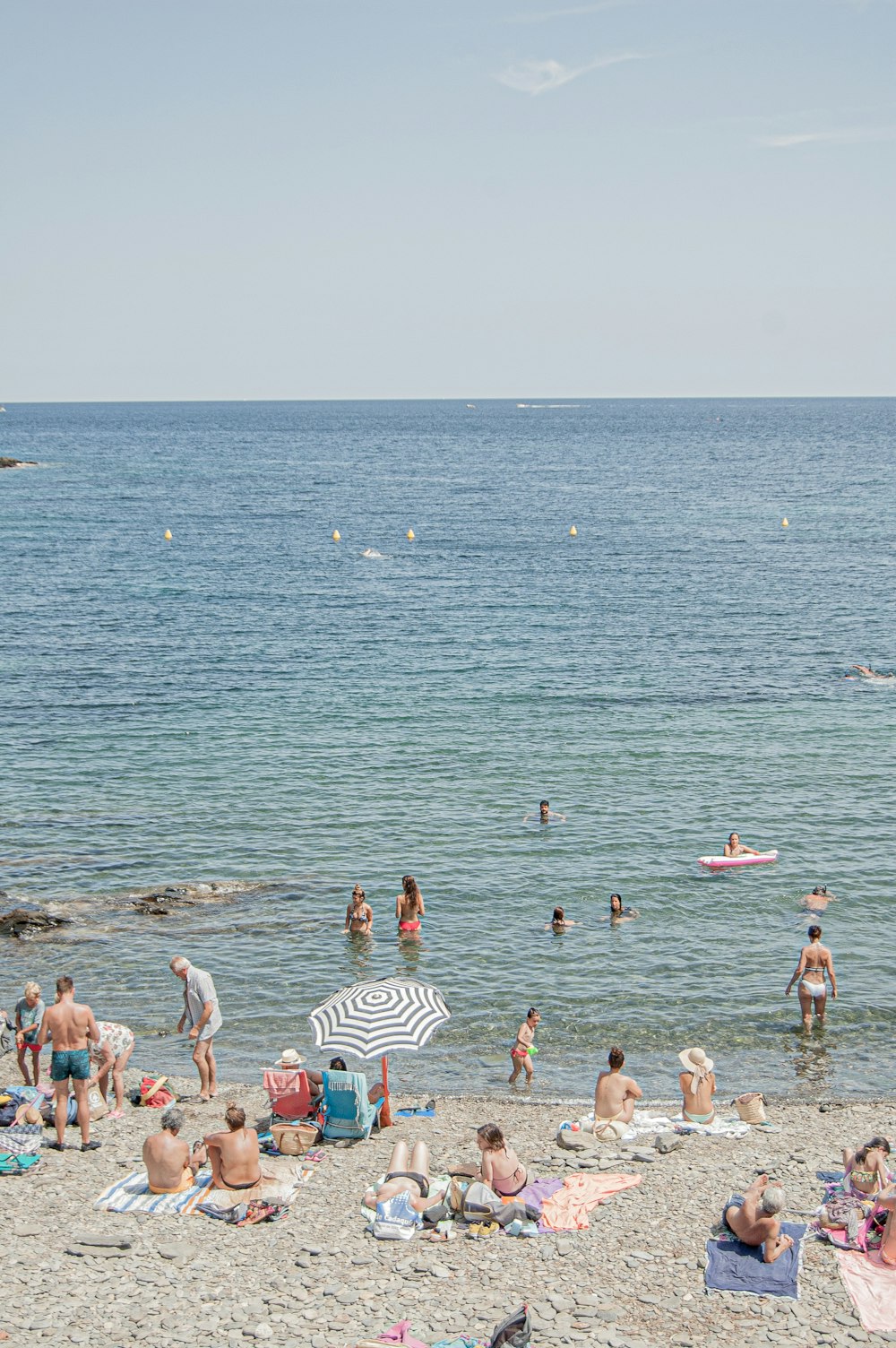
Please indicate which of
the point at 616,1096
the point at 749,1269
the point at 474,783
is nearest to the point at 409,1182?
the point at 616,1096

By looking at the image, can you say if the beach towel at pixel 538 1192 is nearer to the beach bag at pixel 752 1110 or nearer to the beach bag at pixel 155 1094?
the beach bag at pixel 752 1110

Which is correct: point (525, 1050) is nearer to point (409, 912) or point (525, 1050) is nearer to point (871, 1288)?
point (409, 912)

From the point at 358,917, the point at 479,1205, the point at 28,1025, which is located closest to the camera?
the point at 479,1205

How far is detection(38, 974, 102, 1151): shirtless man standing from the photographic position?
16.1 metres

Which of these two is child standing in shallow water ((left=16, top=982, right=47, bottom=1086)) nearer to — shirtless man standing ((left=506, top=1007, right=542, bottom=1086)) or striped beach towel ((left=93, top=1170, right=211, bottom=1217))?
striped beach towel ((left=93, top=1170, right=211, bottom=1217))

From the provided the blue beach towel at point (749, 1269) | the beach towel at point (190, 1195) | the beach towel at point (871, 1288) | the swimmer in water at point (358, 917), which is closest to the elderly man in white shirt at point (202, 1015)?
the beach towel at point (190, 1195)

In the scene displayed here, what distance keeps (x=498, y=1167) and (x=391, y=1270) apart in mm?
1932

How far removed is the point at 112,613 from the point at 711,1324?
4984cm

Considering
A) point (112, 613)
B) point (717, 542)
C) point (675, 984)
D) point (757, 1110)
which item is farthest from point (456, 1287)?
point (717, 542)

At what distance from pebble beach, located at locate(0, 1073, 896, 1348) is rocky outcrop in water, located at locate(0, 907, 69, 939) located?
392 inches

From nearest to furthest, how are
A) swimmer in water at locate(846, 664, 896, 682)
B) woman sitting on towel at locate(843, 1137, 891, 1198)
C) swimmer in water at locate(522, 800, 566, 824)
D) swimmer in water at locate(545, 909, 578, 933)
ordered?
1. woman sitting on towel at locate(843, 1137, 891, 1198)
2. swimmer in water at locate(545, 909, 578, 933)
3. swimmer in water at locate(522, 800, 566, 824)
4. swimmer in water at locate(846, 664, 896, 682)

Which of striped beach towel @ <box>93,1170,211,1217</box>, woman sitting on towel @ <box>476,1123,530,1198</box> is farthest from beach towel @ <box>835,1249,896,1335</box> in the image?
striped beach towel @ <box>93,1170,211,1217</box>

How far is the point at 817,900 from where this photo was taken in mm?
26328

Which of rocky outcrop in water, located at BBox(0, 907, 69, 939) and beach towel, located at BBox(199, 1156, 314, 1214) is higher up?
beach towel, located at BBox(199, 1156, 314, 1214)
